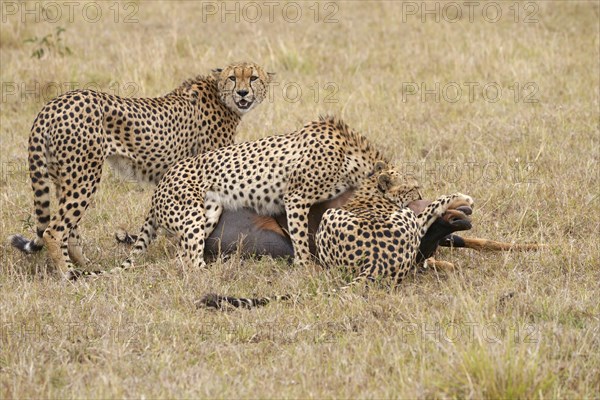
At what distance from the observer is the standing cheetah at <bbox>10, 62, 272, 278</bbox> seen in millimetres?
5762

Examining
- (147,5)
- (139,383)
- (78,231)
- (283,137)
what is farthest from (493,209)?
(147,5)

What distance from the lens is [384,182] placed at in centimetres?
579

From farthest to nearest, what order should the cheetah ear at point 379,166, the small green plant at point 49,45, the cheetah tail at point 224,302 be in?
the small green plant at point 49,45 < the cheetah ear at point 379,166 < the cheetah tail at point 224,302

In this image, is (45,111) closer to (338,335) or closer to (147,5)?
(338,335)

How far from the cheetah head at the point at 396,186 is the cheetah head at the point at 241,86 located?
1.19m

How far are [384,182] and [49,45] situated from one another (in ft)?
17.2

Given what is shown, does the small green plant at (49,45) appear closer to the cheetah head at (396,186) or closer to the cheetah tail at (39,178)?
the cheetah tail at (39,178)

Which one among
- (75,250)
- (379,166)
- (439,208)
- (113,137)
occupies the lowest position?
(75,250)

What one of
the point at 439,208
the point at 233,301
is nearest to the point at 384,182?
the point at 439,208

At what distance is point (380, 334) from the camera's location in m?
4.58

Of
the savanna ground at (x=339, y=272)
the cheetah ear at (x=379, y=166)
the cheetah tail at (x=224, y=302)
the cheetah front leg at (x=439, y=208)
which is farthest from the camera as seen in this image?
the cheetah ear at (x=379, y=166)

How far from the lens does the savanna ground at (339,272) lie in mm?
4145

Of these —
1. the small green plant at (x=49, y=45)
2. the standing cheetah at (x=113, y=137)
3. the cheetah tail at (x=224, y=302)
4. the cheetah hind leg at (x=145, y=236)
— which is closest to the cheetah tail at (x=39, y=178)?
the standing cheetah at (x=113, y=137)

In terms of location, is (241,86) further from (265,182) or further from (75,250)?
(75,250)
